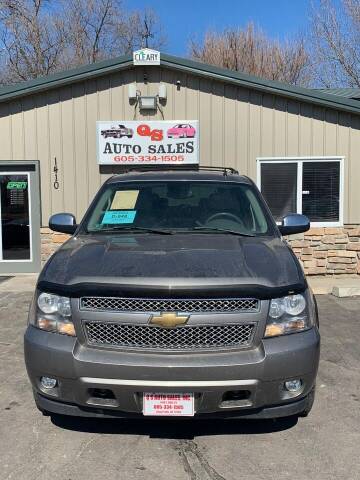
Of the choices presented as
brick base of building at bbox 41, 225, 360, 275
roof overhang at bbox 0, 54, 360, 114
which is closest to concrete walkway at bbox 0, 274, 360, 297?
brick base of building at bbox 41, 225, 360, 275

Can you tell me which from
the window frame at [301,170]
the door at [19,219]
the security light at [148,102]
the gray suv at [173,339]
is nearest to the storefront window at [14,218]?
the door at [19,219]

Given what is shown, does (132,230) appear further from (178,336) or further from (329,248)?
(329,248)

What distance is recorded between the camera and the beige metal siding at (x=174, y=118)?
982 centimetres

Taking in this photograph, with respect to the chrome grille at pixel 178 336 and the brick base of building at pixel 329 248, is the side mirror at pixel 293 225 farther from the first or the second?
the brick base of building at pixel 329 248

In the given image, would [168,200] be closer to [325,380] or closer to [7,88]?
[325,380]

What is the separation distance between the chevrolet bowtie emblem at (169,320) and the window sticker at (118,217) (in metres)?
1.47

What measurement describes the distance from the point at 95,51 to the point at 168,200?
1097 inches

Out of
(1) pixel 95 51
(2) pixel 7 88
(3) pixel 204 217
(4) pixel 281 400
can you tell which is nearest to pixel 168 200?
(3) pixel 204 217

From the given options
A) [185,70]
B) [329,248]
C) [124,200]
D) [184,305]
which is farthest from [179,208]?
[329,248]

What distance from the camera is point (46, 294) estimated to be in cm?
332

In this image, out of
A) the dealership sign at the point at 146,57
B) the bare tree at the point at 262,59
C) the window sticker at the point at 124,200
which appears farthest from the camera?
the bare tree at the point at 262,59

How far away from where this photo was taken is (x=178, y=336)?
3139 millimetres

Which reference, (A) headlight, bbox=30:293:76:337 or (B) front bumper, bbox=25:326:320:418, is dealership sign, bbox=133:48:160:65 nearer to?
(A) headlight, bbox=30:293:76:337

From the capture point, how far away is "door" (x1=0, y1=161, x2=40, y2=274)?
10.1m
